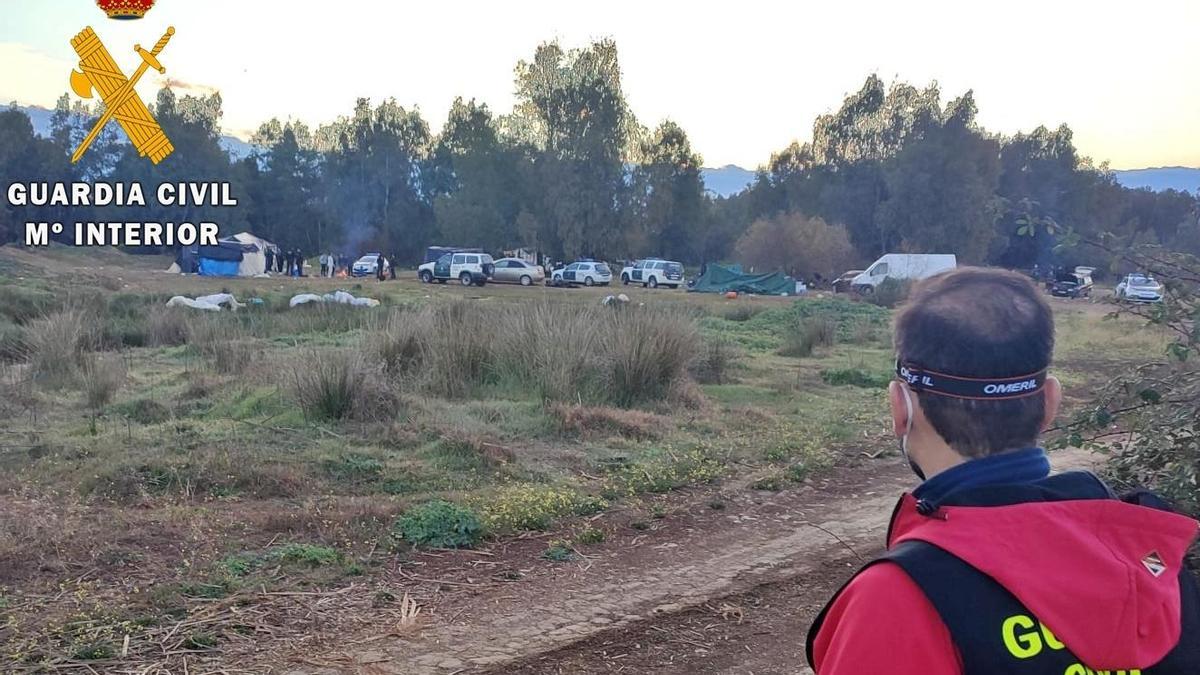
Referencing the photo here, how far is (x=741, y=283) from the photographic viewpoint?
4253cm

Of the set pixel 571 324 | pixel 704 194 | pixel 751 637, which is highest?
pixel 704 194

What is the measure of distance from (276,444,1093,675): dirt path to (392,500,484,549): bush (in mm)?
330

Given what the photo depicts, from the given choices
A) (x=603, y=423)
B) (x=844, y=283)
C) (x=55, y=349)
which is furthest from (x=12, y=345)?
(x=844, y=283)

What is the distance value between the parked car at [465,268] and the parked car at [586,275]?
12.8 ft

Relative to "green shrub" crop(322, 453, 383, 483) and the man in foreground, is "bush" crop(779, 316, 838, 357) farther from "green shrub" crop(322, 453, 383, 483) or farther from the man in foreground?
the man in foreground

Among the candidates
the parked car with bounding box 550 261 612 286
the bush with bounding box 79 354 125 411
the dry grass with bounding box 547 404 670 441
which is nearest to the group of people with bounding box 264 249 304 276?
the parked car with bounding box 550 261 612 286

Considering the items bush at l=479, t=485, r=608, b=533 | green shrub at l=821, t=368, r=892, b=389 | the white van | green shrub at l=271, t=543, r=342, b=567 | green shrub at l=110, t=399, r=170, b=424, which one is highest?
the white van

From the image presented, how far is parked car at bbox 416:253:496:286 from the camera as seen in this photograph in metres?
44.3

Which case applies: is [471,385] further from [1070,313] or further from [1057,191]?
[1057,191]

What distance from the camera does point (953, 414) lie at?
5.04ft

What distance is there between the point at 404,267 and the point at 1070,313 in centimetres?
4924

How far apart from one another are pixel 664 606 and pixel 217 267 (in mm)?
49663

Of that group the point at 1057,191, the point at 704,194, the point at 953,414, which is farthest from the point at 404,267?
the point at 953,414

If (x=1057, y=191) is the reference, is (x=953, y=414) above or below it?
below
